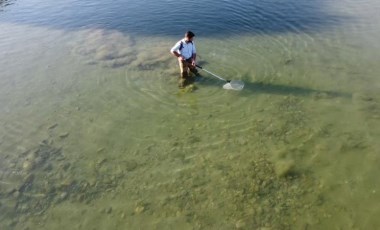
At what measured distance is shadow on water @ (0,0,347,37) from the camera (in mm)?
15492

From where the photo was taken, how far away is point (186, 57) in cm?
1172

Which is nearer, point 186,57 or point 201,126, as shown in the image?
point 201,126

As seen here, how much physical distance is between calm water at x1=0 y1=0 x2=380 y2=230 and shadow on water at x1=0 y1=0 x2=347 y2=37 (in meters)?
0.13

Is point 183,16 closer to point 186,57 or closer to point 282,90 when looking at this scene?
point 186,57

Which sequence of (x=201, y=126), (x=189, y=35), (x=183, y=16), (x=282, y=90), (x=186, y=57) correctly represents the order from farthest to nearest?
(x=183, y=16)
(x=186, y=57)
(x=282, y=90)
(x=189, y=35)
(x=201, y=126)

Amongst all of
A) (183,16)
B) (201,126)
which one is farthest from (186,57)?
(183,16)

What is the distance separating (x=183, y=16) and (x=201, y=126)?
29.3ft

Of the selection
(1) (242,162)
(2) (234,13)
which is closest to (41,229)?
(1) (242,162)

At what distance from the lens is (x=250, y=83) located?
11.6 m

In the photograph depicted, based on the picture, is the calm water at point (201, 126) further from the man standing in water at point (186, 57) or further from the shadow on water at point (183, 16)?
the man standing in water at point (186, 57)

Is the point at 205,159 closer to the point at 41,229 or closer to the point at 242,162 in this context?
the point at 242,162

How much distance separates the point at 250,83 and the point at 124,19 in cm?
898

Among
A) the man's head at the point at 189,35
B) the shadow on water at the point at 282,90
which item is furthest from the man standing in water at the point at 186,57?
the shadow on water at the point at 282,90

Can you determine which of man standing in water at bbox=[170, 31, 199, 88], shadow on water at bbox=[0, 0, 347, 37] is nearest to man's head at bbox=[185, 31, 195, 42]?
man standing in water at bbox=[170, 31, 199, 88]
